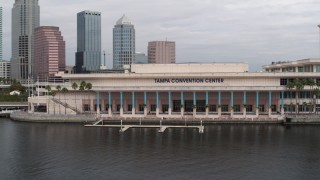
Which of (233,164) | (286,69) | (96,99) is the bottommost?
(233,164)

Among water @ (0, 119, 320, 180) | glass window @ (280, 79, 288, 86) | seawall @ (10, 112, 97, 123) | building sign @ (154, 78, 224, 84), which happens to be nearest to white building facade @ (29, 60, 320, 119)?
building sign @ (154, 78, 224, 84)

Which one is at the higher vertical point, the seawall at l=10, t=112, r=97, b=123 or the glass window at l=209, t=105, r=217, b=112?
the glass window at l=209, t=105, r=217, b=112

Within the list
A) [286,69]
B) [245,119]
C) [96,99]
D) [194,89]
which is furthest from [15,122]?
[286,69]

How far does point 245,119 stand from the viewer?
388 ft

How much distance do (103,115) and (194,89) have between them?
27.3m

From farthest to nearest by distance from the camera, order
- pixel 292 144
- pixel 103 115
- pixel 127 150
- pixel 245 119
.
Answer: pixel 103 115 < pixel 245 119 < pixel 292 144 < pixel 127 150

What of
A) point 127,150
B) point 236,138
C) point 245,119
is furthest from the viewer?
point 245,119

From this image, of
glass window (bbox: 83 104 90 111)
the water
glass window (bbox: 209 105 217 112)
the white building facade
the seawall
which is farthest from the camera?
glass window (bbox: 83 104 90 111)

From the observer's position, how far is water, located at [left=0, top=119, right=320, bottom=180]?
62531 mm

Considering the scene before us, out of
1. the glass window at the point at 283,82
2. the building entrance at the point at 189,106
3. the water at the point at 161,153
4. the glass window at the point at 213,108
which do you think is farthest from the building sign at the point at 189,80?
the water at the point at 161,153

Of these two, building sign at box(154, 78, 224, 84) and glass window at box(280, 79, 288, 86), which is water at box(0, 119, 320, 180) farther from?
glass window at box(280, 79, 288, 86)

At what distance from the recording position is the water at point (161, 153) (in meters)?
62.5

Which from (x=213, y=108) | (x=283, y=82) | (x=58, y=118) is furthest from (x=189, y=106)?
(x=58, y=118)

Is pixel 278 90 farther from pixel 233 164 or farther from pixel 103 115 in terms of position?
pixel 233 164
